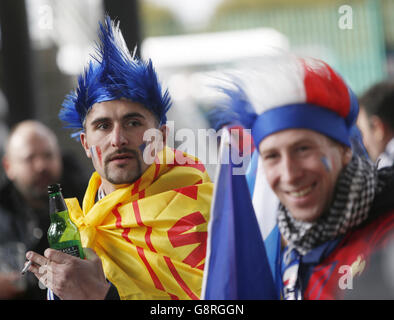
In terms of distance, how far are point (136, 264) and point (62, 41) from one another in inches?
95.7

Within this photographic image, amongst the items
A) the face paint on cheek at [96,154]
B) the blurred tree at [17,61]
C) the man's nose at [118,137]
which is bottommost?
the face paint on cheek at [96,154]

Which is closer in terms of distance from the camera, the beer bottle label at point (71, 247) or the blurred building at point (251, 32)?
the beer bottle label at point (71, 247)

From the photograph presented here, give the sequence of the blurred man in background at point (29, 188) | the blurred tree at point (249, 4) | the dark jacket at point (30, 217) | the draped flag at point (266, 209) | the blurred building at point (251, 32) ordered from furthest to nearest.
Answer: the blurred tree at point (249, 4) → the blurred building at point (251, 32) → the blurred man in background at point (29, 188) → the dark jacket at point (30, 217) → the draped flag at point (266, 209)

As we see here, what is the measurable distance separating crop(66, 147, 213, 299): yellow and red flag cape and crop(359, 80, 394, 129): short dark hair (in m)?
1.11

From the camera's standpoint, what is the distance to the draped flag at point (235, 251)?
5.13ft

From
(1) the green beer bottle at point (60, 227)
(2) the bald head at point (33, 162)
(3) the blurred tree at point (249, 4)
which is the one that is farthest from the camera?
(3) the blurred tree at point (249, 4)

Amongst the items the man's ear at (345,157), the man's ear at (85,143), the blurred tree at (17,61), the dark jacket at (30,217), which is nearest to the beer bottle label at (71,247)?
the dark jacket at (30,217)

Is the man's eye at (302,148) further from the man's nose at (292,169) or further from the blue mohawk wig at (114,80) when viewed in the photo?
the blue mohawk wig at (114,80)

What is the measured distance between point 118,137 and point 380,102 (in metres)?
1.42

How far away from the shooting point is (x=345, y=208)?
150cm

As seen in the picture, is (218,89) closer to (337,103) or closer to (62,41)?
(337,103)

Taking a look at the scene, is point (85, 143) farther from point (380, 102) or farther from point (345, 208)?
point (380, 102)

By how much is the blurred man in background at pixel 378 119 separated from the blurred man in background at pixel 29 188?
123cm
